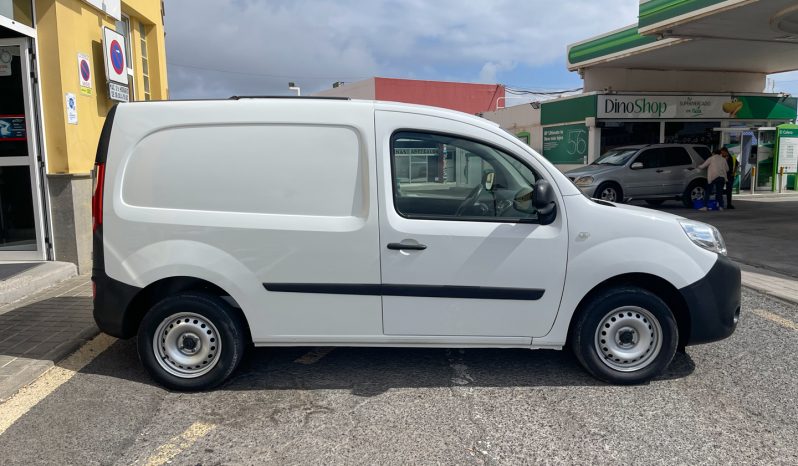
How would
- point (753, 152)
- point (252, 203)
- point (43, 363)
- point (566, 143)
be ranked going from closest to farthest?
1. point (252, 203)
2. point (43, 363)
3. point (753, 152)
4. point (566, 143)

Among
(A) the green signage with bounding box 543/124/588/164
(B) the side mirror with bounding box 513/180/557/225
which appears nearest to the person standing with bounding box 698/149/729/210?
(A) the green signage with bounding box 543/124/588/164

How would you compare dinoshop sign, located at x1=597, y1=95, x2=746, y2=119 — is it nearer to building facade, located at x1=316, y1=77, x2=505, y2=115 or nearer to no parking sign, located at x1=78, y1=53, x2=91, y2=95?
building facade, located at x1=316, y1=77, x2=505, y2=115

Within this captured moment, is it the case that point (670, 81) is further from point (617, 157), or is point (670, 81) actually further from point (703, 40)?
point (617, 157)

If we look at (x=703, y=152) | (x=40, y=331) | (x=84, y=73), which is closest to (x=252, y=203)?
(x=40, y=331)

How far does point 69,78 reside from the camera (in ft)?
23.0

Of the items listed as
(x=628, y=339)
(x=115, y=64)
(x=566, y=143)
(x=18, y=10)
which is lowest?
(x=628, y=339)

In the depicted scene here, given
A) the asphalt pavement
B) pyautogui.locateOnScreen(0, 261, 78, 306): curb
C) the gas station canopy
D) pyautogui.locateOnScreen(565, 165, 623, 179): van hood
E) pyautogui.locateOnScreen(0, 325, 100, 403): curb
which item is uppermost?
the gas station canopy

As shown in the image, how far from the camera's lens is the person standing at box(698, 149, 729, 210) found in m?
14.6

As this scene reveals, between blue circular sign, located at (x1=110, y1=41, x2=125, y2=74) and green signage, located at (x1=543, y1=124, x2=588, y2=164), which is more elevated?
blue circular sign, located at (x1=110, y1=41, x2=125, y2=74)

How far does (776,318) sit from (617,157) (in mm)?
10580

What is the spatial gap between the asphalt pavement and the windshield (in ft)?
36.5

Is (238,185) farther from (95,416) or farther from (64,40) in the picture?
(64,40)

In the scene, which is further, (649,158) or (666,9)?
(649,158)

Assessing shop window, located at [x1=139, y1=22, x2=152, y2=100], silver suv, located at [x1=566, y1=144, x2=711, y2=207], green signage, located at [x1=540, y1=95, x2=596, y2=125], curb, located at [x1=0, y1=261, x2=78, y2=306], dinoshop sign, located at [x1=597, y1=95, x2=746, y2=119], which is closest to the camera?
curb, located at [x1=0, y1=261, x2=78, y2=306]
